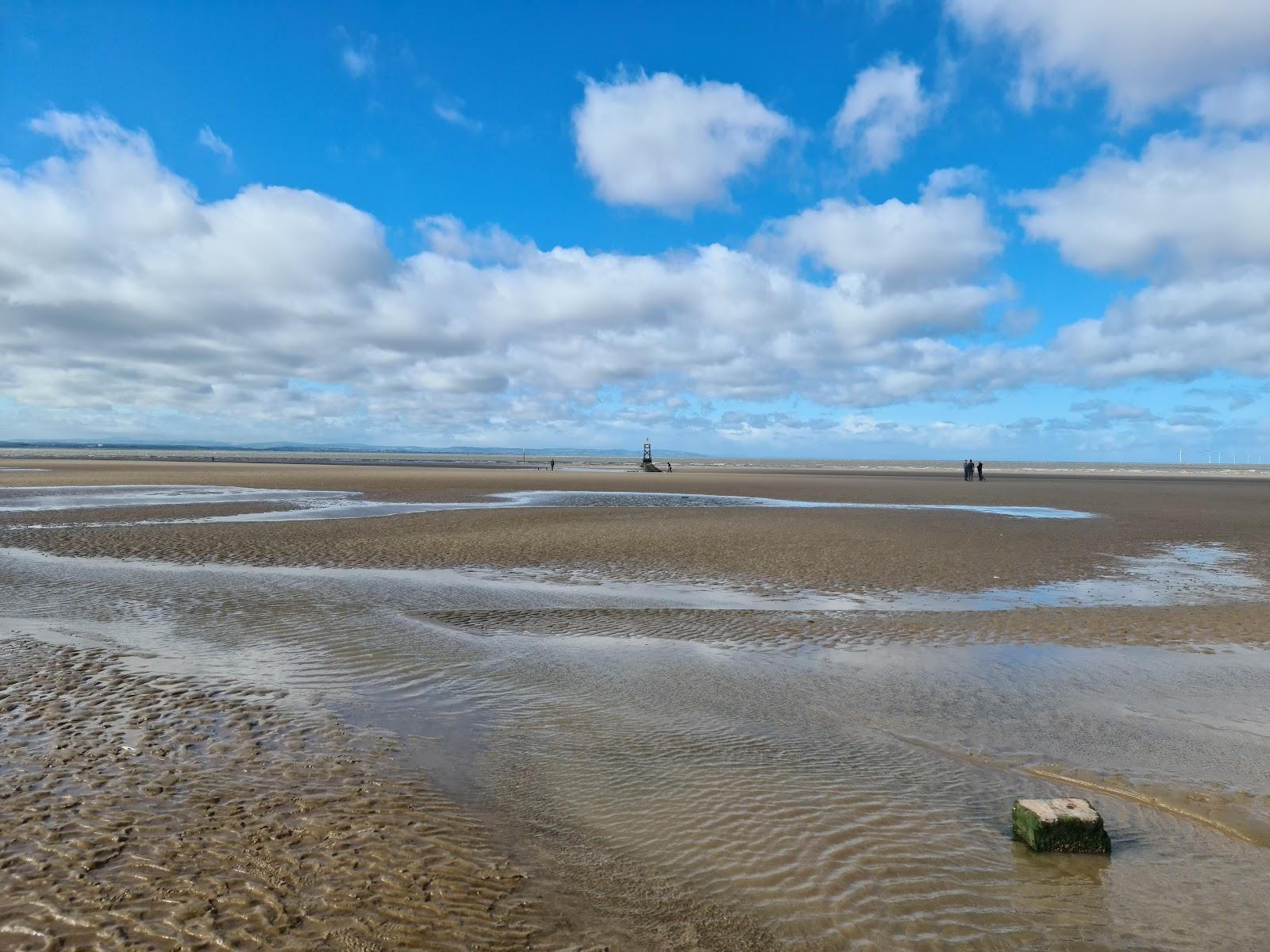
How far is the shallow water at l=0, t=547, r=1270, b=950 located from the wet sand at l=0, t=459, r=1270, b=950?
0.11 ft

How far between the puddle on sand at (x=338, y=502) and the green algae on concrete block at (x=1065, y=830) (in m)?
25.3

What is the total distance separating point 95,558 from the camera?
17.5 m

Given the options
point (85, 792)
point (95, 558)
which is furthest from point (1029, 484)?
point (85, 792)

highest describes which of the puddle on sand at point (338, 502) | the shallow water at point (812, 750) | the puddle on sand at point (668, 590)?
the puddle on sand at point (338, 502)

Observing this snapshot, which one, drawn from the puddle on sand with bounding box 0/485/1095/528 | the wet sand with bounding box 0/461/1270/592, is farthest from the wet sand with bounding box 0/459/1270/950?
the puddle on sand with bounding box 0/485/1095/528

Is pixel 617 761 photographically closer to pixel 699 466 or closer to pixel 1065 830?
pixel 1065 830

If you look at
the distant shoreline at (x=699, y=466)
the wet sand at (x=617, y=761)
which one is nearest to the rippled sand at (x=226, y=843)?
the wet sand at (x=617, y=761)

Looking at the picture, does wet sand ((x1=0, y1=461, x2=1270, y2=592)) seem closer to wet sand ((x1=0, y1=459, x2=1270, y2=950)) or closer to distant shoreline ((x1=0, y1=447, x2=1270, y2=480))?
wet sand ((x1=0, y1=459, x2=1270, y2=950))

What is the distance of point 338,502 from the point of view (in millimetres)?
34656

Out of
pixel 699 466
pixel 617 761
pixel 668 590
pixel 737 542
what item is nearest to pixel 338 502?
pixel 737 542

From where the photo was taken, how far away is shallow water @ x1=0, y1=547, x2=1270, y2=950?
4.81 meters

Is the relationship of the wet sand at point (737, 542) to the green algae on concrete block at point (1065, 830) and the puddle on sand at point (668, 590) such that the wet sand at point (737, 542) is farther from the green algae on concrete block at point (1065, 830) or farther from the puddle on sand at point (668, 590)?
the green algae on concrete block at point (1065, 830)

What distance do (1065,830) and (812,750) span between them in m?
2.34

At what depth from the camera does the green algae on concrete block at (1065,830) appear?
5215mm
